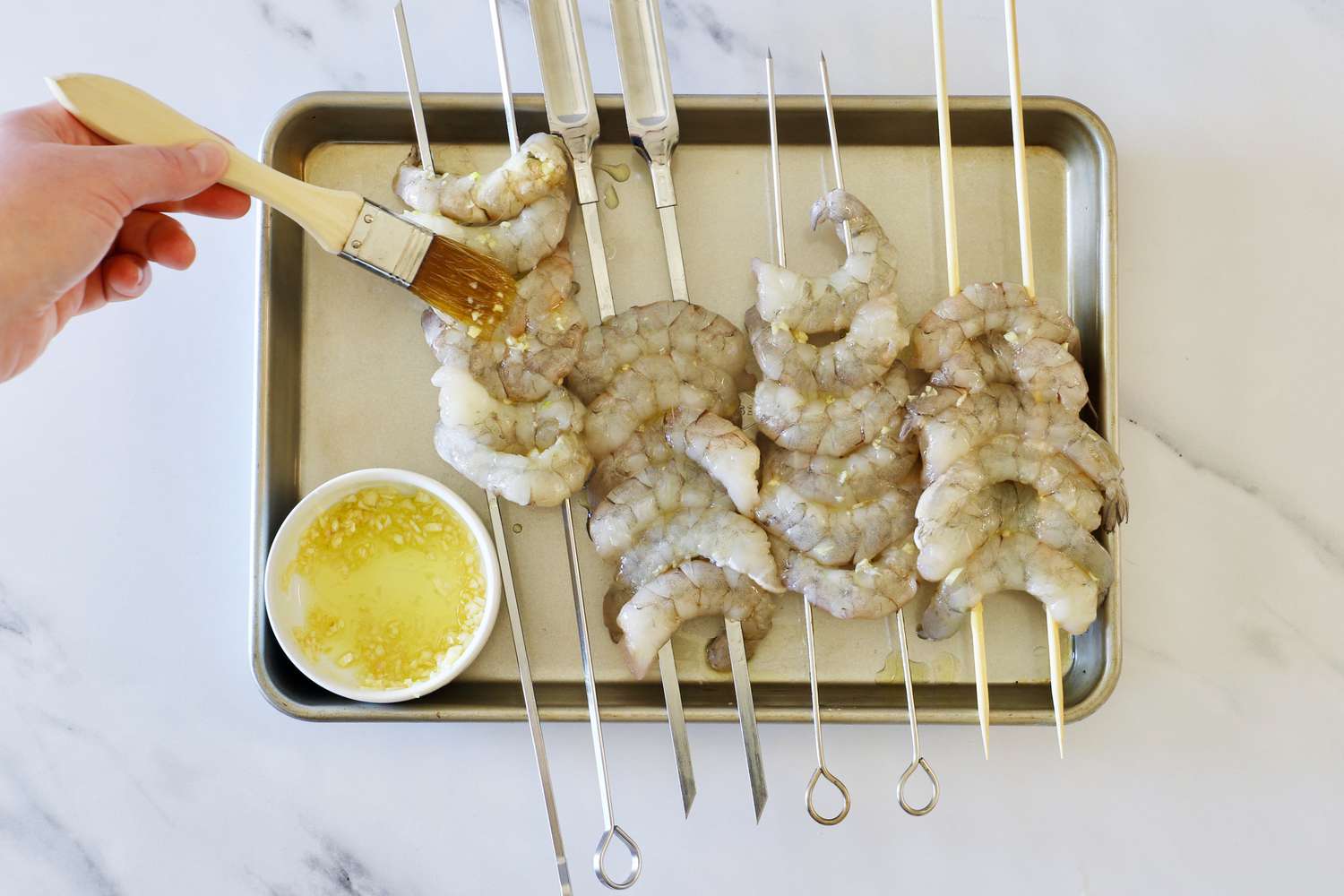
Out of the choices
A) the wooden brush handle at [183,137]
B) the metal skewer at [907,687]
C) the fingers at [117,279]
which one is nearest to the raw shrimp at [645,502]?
the metal skewer at [907,687]

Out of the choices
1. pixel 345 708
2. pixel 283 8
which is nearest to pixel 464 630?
pixel 345 708

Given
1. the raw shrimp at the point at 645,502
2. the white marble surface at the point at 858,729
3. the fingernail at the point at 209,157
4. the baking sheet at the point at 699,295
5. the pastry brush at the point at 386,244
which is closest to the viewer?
the fingernail at the point at 209,157

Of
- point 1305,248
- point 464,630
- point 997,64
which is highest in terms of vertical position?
point 997,64

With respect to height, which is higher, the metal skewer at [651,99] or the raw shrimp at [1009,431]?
the metal skewer at [651,99]

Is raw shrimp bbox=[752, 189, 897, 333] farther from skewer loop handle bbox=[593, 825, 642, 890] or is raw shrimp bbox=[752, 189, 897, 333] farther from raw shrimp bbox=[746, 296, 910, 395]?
skewer loop handle bbox=[593, 825, 642, 890]

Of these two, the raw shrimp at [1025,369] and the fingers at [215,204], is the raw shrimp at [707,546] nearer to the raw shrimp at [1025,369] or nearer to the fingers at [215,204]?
the raw shrimp at [1025,369]

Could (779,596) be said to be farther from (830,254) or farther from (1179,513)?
(1179,513)

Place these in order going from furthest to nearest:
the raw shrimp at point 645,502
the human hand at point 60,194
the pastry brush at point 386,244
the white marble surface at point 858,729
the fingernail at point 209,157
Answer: the white marble surface at point 858,729, the raw shrimp at point 645,502, the pastry brush at point 386,244, the fingernail at point 209,157, the human hand at point 60,194

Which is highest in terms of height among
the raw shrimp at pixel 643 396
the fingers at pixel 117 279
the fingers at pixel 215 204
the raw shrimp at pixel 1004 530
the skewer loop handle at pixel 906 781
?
the fingers at pixel 215 204
